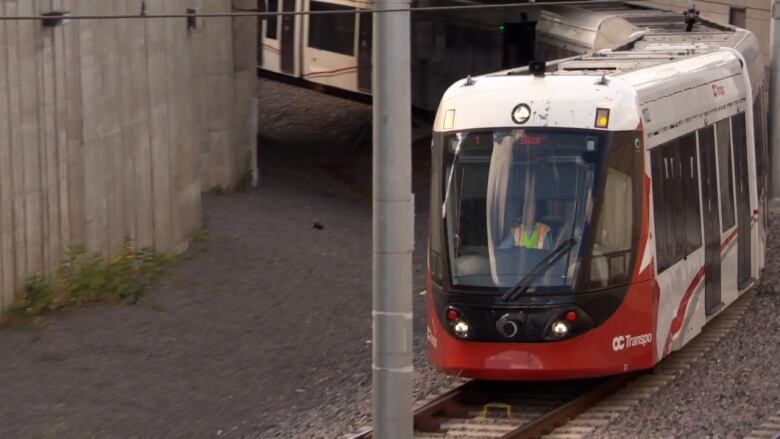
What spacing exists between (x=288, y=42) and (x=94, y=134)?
1554 cm

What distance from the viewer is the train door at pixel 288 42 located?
101 feet

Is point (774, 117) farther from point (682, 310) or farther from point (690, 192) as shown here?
point (682, 310)

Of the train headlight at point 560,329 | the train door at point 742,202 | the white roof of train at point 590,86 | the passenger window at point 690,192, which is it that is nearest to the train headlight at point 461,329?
the train headlight at point 560,329

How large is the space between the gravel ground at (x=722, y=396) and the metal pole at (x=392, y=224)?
6.05 feet

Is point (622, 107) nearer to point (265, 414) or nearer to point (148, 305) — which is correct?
point (265, 414)

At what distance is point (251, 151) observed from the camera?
24.4m

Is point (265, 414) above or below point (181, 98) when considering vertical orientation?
below

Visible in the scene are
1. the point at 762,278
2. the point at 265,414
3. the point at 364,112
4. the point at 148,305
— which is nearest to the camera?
the point at 265,414

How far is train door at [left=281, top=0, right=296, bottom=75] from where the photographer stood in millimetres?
30812

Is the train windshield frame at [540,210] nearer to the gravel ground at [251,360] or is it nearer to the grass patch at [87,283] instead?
the gravel ground at [251,360]

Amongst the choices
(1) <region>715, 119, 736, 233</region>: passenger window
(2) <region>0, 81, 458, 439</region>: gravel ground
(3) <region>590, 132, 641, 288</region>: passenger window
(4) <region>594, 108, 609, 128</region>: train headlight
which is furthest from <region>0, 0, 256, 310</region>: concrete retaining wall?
(1) <region>715, 119, 736, 233</region>: passenger window

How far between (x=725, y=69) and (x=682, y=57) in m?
0.57

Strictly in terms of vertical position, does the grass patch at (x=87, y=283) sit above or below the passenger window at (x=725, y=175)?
below

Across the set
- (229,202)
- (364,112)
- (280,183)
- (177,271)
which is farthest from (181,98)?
(364,112)
